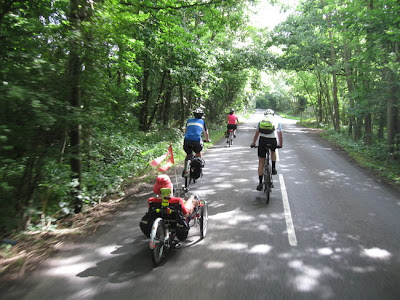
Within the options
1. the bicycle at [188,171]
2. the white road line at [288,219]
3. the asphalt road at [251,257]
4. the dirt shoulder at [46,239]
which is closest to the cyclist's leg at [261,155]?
the asphalt road at [251,257]

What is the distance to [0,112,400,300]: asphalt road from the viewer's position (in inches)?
125

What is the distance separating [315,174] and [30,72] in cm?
864

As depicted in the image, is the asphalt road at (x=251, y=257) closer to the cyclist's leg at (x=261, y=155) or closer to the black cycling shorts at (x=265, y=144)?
the cyclist's leg at (x=261, y=155)

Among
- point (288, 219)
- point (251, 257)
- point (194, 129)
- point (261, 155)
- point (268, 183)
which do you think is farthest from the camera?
point (194, 129)

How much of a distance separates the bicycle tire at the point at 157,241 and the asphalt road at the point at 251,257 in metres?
0.15

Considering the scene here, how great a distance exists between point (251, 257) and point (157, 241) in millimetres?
1421

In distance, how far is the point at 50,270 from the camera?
349 centimetres

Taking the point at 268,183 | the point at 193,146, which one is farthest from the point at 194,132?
the point at 268,183

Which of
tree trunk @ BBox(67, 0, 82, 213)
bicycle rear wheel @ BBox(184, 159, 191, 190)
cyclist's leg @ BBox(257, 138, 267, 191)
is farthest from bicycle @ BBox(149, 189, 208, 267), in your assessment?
cyclist's leg @ BBox(257, 138, 267, 191)

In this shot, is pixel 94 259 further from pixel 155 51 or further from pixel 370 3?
pixel 370 3

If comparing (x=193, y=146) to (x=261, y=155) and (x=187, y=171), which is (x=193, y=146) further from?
(x=261, y=155)

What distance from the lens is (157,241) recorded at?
3588 mm

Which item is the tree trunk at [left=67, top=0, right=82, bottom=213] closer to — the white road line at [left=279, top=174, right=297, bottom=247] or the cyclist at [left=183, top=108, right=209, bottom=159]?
the cyclist at [left=183, top=108, right=209, bottom=159]

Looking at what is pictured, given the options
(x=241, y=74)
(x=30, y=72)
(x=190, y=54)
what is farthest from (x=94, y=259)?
(x=241, y=74)
